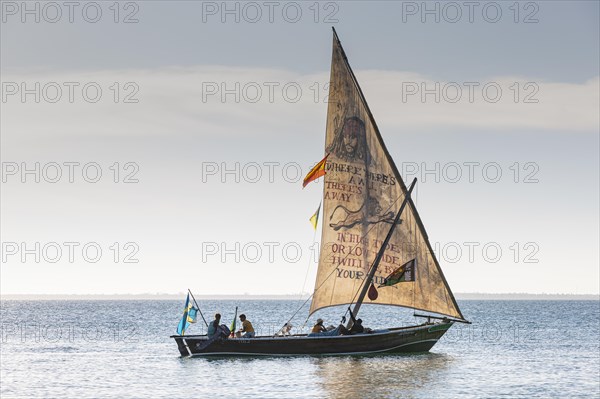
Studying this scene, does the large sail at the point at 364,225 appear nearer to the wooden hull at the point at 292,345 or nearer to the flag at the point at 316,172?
the flag at the point at 316,172

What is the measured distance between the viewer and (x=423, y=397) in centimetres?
3606

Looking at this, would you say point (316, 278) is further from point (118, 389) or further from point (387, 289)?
point (118, 389)

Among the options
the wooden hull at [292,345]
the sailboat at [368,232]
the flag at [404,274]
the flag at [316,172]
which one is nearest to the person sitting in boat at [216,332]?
the wooden hull at [292,345]

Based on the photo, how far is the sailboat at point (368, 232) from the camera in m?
49.6

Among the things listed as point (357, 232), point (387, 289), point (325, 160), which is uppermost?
point (325, 160)

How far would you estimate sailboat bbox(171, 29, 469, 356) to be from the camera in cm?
4962

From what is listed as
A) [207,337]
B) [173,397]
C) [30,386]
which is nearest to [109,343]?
[207,337]

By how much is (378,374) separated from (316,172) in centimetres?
1247

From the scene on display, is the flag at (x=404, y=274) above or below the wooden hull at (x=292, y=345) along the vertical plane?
above

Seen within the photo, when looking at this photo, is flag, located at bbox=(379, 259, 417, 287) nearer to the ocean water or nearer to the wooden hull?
the wooden hull

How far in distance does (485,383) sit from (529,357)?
592 inches

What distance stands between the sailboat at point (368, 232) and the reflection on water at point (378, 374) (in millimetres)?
2072

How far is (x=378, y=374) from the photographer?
42250mm

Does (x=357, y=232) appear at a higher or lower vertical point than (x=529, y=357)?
higher
